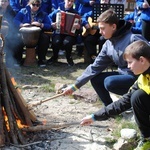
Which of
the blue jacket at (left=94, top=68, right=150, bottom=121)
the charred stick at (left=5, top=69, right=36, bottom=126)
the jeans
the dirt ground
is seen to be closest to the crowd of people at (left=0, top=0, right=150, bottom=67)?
the dirt ground

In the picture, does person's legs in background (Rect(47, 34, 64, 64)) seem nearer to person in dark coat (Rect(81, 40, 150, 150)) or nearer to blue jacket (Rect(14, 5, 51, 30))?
blue jacket (Rect(14, 5, 51, 30))

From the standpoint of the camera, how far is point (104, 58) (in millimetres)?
4953

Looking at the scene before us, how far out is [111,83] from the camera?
484 cm

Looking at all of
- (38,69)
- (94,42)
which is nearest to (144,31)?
(94,42)

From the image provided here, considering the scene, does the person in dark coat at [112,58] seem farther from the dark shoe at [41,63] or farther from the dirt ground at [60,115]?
the dark shoe at [41,63]

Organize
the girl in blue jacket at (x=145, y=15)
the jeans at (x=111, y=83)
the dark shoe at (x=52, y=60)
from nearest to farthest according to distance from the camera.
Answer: the jeans at (x=111, y=83)
the girl in blue jacket at (x=145, y=15)
the dark shoe at (x=52, y=60)

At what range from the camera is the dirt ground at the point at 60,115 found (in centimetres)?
428

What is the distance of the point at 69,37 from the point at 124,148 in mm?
4722

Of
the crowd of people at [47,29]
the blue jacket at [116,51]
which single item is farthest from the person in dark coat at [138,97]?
the crowd of people at [47,29]

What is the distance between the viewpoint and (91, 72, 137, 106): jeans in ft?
15.9

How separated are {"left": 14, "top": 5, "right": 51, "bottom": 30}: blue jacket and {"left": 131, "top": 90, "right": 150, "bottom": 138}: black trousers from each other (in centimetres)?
491

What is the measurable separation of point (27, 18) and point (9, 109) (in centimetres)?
468

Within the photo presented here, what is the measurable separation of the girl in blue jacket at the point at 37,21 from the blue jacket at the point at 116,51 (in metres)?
3.55

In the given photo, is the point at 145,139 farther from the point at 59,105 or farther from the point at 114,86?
the point at 59,105
